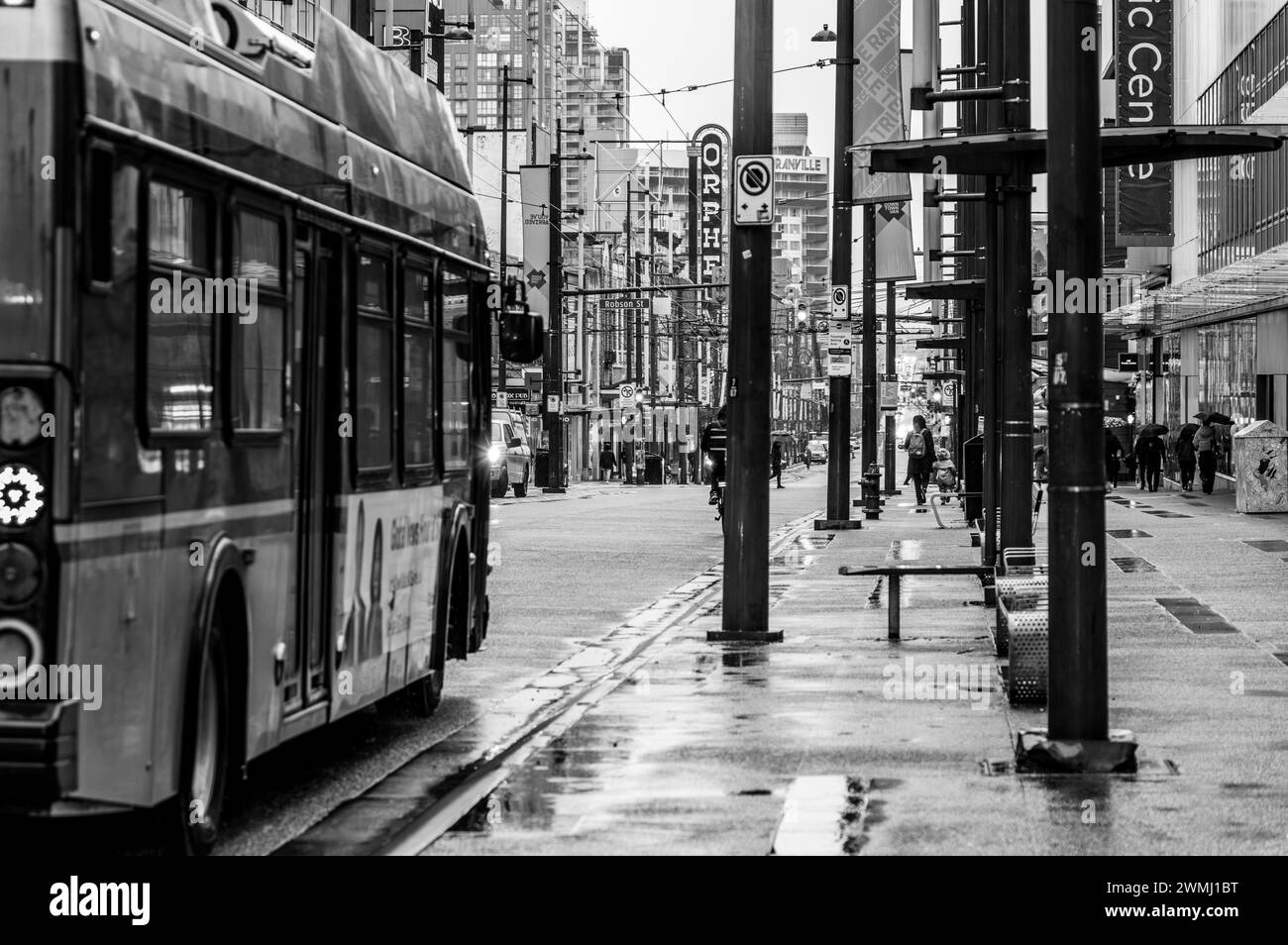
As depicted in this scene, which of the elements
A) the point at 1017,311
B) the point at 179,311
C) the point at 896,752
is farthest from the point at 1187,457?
the point at 179,311

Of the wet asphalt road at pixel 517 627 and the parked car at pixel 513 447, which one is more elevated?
the parked car at pixel 513 447

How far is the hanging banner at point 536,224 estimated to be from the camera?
56.7 m

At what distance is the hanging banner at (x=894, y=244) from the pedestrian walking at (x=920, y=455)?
14.4 m

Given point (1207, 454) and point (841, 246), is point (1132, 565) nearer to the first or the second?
point (841, 246)

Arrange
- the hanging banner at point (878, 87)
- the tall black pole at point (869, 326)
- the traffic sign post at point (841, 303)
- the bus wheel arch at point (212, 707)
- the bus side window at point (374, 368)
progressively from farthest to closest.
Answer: the tall black pole at point (869, 326) → the traffic sign post at point (841, 303) → the hanging banner at point (878, 87) → the bus side window at point (374, 368) → the bus wheel arch at point (212, 707)

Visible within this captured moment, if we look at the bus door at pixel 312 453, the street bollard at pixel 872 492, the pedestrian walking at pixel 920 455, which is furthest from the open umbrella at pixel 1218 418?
the bus door at pixel 312 453

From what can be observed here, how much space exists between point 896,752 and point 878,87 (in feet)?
66.7

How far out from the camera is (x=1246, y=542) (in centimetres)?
2722

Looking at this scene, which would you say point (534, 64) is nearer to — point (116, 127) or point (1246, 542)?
point (1246, 542)

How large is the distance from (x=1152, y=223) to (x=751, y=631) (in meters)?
31.3

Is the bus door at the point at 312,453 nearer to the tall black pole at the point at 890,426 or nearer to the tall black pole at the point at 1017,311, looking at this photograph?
the tall black pole at the point at 1017,311

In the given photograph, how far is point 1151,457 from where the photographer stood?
53.9m

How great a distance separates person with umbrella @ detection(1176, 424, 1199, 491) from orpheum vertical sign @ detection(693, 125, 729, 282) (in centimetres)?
4211
